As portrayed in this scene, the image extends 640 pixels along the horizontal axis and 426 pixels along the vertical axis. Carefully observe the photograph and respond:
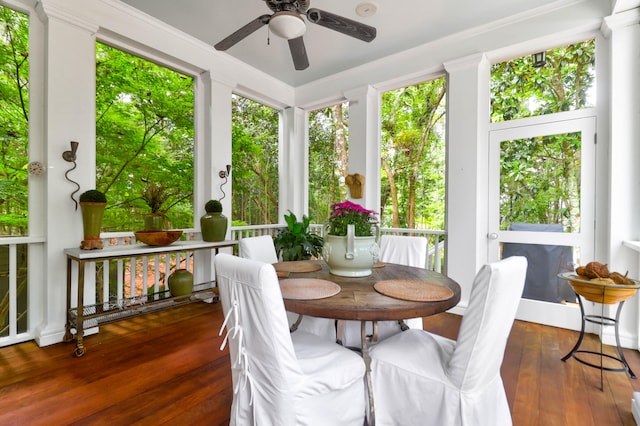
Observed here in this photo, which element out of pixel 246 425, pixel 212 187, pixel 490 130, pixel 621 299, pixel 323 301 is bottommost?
pixel 246 425

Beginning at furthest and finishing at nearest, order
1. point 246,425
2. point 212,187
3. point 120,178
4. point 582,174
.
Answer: point 212,187 → point 120,178 → point 582,174 → point 246,425

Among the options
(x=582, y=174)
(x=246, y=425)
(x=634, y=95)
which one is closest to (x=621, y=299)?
(x=582, y=174)

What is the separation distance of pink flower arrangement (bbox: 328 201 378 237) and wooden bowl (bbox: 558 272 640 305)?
4.99ft

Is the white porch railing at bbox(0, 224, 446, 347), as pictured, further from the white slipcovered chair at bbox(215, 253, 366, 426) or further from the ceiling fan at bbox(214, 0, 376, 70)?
the ceiling fan at bbox(214, 0, 376, 70)

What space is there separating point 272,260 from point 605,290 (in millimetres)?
2242

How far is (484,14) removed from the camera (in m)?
2.97

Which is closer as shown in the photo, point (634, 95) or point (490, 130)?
point (634, 95)

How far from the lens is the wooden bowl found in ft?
6.23

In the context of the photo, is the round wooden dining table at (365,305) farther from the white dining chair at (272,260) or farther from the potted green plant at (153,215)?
the potted green plant at (153,215)

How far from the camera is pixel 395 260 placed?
2473 mm

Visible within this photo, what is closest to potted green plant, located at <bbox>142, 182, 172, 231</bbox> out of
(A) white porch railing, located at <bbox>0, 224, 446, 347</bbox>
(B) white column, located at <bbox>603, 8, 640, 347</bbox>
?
(A) white porch railing, located at <bbox>0, 224, 446, 347</bbox>

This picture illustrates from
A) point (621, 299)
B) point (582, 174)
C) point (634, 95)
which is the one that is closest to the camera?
point (621, 299)

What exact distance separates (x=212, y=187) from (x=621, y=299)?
370cm

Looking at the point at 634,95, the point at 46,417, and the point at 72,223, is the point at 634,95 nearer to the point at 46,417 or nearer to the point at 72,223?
the point at 46,417
